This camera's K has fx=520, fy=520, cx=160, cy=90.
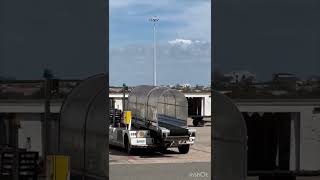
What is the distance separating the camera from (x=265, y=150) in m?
4.19

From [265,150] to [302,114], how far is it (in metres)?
0.41

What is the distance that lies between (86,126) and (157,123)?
15.0 ft

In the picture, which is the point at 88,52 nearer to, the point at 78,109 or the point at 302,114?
the point at 78,109

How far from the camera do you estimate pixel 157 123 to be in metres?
8.58

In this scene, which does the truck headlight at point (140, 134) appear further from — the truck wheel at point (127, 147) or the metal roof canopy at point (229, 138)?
the metal roof canopy at point (229, 138)

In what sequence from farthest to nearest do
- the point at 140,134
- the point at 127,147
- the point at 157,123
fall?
the point at 157,123 < the point at 140,134 < the point at 127,147

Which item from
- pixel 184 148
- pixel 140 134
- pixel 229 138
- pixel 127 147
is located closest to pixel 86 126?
pixel 229 138

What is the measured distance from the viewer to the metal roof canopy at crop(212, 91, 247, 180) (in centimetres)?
411

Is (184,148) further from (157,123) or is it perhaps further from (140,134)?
(140,134)

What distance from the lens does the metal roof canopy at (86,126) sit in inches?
159

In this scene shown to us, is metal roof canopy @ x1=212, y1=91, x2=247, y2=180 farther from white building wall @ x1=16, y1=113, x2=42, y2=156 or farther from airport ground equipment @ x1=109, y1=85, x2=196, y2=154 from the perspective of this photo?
airport ground equipment @ x1=109, y1=85, x2=196, y2=154

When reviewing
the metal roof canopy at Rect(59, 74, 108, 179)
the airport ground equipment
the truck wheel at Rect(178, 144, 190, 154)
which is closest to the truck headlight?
the airport ground equipment

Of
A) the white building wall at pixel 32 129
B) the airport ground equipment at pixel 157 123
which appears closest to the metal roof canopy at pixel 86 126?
the white building wall at pixel 32 129

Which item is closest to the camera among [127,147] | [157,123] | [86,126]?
[86,126]
